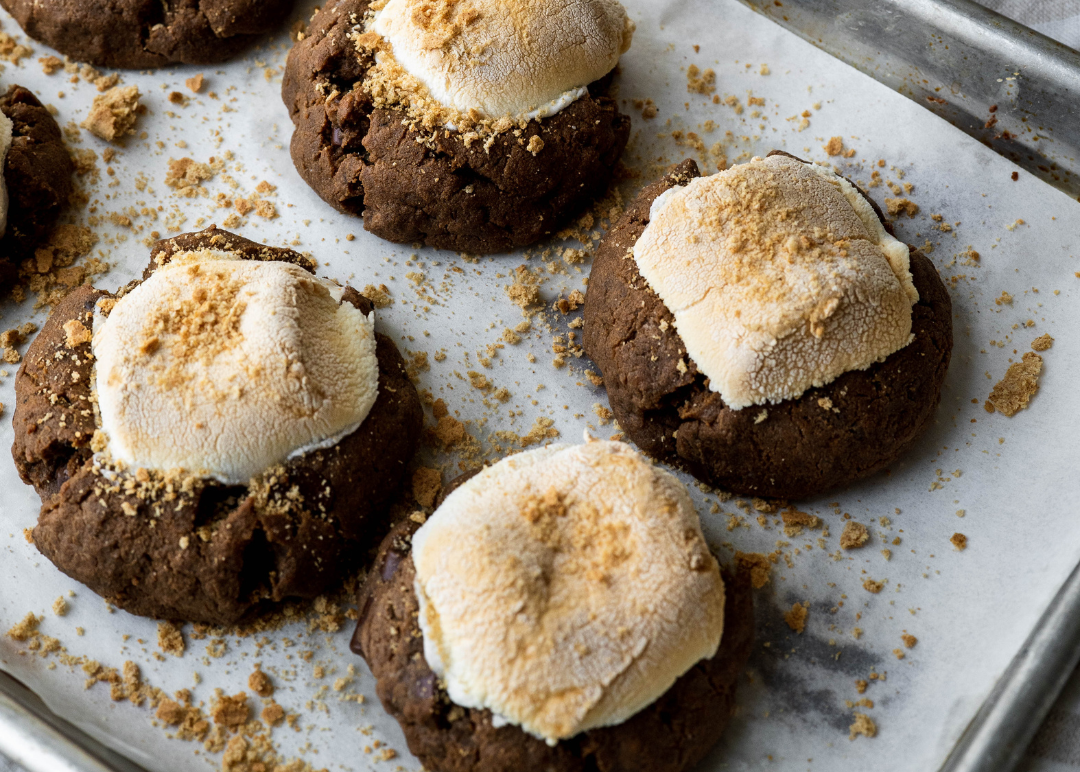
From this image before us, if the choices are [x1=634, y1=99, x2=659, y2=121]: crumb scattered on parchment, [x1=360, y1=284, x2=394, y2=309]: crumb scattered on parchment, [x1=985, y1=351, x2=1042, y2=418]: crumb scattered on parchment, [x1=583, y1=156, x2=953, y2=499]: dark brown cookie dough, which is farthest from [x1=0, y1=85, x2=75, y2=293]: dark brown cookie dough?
[x1=985, y1=351, x2=1042, y2=418]: crumb scattered on parchment

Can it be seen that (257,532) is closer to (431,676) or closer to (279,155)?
(431,676)

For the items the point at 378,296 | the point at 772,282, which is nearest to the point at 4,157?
the point at 378,296

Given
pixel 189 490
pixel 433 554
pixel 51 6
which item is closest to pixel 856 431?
pixel 433 554

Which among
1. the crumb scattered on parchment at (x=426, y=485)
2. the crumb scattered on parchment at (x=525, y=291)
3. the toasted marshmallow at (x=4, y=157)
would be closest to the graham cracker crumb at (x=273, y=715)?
the crumb scattered on parchment at (x=426, y=485)

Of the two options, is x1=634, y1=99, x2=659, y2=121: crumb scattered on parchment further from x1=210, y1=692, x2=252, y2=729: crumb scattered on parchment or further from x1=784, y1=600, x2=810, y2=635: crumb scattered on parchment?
x1=210, y1=692, x2=252, y2=729: crumb scattered on parchment

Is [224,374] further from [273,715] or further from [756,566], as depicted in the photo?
[756,566]
